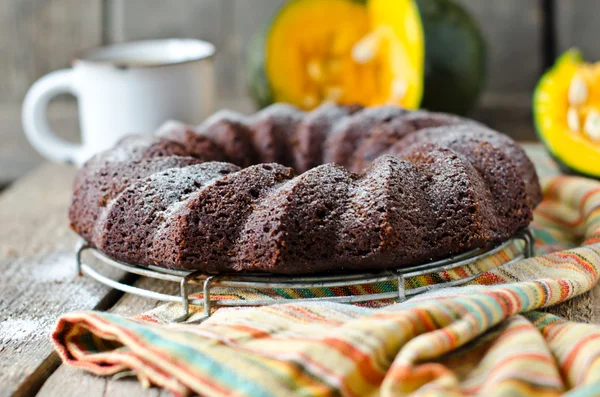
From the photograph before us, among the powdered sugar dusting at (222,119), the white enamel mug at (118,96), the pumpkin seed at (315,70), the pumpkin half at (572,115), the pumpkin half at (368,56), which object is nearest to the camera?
the powdered sugar dusting at (222,119)

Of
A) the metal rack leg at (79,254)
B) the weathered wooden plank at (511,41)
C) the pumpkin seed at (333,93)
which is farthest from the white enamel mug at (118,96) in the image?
the weathered wooden plank at (511,41)

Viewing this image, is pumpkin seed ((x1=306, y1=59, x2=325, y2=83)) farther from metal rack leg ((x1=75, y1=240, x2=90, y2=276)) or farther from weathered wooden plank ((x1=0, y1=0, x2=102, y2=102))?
metal rack leg ((x1=75, y1=240, x2=90, y2=276))

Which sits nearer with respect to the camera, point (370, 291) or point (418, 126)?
point (370, 291)

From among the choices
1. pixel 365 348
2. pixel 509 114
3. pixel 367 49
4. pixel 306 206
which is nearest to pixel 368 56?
pixel 367 49

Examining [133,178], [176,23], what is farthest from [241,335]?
[176,23]

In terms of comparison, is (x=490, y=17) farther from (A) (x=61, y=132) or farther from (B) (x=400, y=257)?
(B) (x=400, y=257)

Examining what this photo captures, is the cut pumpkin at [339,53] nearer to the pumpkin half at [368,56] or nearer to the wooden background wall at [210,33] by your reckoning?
the pumpkin half at [368,56]

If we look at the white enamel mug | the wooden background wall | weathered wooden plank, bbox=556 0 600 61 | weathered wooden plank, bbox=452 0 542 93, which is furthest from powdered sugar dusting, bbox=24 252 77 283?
weathered wooden plank, bbox=556 0 600 61
